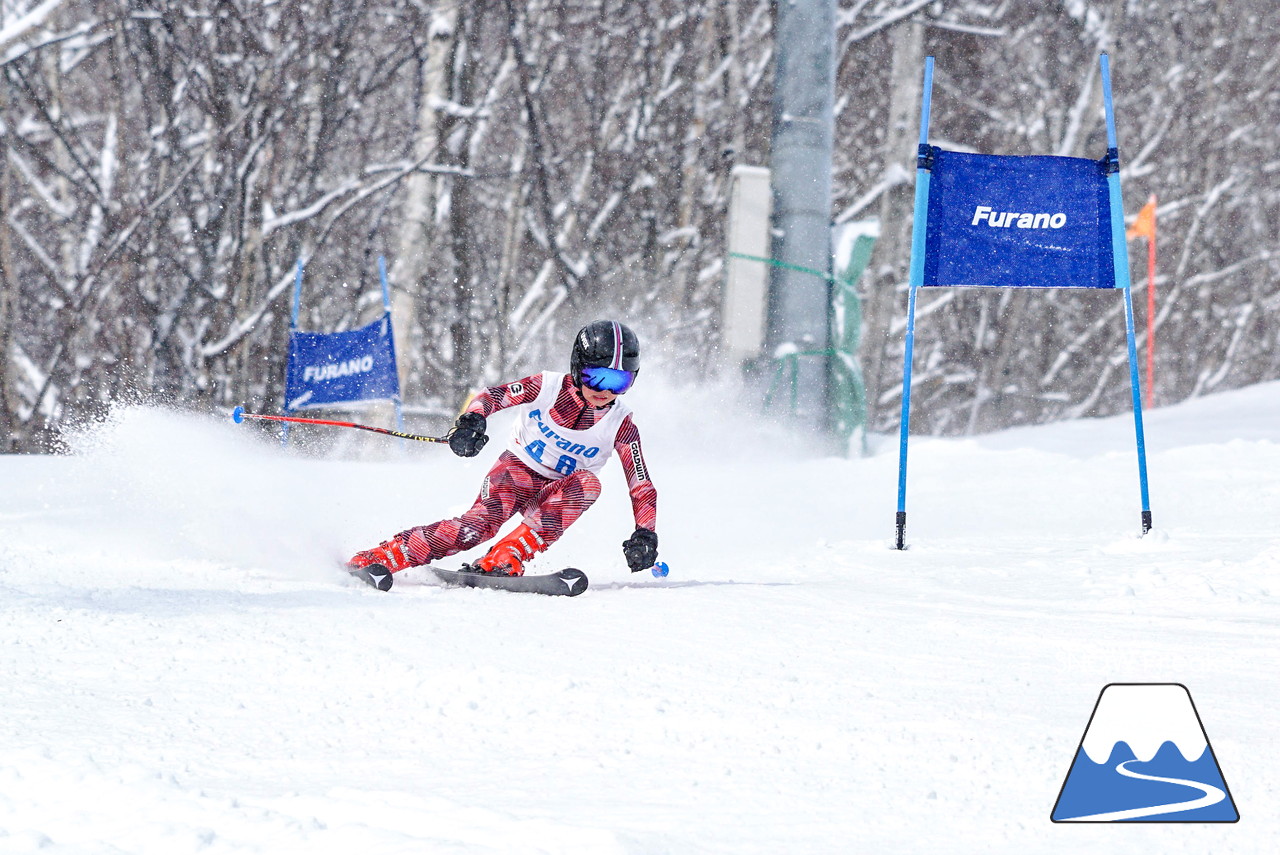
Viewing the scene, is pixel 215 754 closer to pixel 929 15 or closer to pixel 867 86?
pixel 929 15

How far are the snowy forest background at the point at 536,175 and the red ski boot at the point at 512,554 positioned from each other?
545 centimetres

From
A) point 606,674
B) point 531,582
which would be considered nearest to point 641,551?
point 531,582

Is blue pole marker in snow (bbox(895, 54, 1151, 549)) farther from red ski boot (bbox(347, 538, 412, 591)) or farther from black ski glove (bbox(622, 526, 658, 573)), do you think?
red ski boot (bbox(347, 538, 412, 591))

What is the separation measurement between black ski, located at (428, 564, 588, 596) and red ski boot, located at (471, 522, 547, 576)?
53mm

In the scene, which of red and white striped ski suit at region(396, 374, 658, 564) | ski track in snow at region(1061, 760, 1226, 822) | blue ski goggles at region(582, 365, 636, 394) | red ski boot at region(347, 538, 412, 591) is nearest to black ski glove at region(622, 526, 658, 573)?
red and white striped ski suit at region(396, 374, 658, 564)

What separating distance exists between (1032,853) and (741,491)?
255 inches

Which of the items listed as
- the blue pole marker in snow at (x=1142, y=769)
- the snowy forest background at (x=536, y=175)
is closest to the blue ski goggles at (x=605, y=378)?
the blue pole marker in snow at (x=1142, y=769)

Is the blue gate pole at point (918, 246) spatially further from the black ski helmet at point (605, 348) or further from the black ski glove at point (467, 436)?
the black ski glove at point (467, 436)

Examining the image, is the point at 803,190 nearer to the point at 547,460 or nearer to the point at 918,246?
Answer: the point at 918,246

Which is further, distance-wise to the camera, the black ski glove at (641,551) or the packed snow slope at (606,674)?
the black ski glove at (641,551)

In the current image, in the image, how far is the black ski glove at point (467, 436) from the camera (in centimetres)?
527

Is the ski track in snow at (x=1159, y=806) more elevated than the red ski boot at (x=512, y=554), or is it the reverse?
the red ski boot at (x=512, y=554)

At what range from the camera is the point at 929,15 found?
15.5m

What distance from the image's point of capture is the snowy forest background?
42.3 feet
